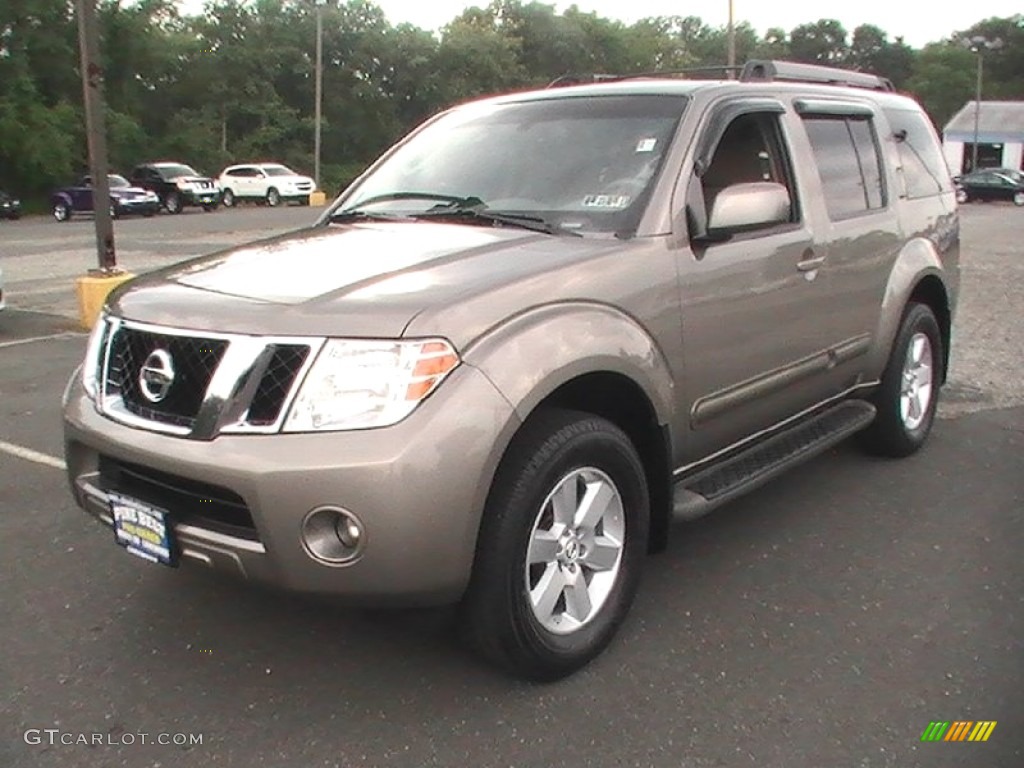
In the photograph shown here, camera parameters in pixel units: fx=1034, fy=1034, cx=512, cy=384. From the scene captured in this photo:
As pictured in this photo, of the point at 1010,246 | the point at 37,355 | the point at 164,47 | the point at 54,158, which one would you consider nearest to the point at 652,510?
the point at 37,355

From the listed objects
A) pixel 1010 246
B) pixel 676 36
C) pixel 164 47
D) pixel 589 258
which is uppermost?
pixel 676 36

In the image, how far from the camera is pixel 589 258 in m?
3.20

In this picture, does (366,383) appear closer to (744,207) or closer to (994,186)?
(744,207)

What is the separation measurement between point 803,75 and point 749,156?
3.06ft

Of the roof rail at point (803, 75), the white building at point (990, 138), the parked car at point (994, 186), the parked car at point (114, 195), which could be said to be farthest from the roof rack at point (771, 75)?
the white building at point (990, 138)

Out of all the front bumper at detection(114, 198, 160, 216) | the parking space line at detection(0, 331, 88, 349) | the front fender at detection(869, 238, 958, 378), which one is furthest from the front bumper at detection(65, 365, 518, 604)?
the front bumper at detection(114, 198, 160, 216)

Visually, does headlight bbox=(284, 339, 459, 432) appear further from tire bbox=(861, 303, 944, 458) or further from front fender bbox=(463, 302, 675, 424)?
tire bbox=(861, 303, 944, 458)

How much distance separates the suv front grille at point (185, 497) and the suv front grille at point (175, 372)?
6.3 inches

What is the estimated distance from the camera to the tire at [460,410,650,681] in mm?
2816

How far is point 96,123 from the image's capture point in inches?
367

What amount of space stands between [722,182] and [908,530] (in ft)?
5.40

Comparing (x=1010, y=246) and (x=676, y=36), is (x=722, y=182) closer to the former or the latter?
(x=1010, y=246)

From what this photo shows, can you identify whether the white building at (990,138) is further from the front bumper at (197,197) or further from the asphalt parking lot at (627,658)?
the asphalt parking lot at (627,658)

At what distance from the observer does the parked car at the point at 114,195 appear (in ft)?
104
